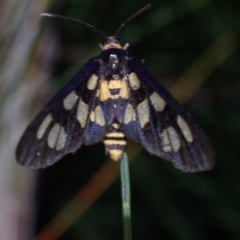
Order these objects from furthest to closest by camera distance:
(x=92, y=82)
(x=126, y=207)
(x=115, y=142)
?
(x=92, y=82) → (x=115, y=142) → (x=126, y=207)

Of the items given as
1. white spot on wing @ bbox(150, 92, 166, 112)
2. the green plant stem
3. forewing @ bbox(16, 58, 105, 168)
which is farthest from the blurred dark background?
the green plant stem

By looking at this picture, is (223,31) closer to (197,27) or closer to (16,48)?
(197,27)

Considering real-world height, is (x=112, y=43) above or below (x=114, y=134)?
above

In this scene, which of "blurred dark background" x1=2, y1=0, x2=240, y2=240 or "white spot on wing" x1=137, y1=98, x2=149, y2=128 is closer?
"white spot on wing" x1=137, y1=98, x2=149, y2=128

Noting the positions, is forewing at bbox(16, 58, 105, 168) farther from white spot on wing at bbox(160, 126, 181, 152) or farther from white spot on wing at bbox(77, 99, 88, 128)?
white spot on wing at bbox(160, 126, 181, 152)

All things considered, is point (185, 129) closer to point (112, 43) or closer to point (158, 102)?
point (158, 102)

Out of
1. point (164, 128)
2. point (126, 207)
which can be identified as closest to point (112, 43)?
point (164, 128)

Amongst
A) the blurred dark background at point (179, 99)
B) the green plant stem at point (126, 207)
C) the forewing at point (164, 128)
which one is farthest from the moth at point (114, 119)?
the blurred dark background at point (179, 99)
